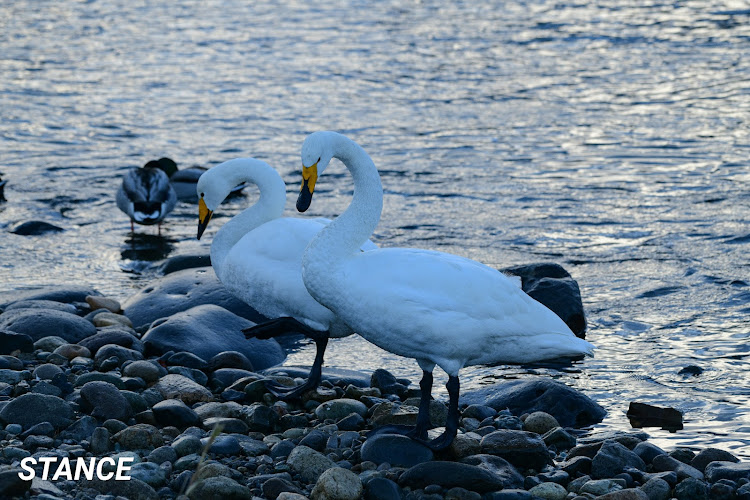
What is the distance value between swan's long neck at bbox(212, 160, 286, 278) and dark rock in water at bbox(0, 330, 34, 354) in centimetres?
150

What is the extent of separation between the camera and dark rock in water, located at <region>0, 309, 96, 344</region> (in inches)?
337

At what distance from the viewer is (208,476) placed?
576 cm

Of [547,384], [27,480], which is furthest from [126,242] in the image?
[27,480]

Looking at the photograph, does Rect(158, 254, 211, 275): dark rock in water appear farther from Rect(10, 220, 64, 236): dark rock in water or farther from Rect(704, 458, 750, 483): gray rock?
Rect(704, 458, 750, 483): gray rock

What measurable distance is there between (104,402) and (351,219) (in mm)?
1939

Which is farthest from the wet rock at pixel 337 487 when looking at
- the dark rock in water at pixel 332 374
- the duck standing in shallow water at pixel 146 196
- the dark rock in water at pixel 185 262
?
the duck standing in shallow water at pixel 146 196

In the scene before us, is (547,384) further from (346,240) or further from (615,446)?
(346,240)

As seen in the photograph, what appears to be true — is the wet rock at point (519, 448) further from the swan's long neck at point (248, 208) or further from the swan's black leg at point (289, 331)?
the swan's long neck at point (248, 208)

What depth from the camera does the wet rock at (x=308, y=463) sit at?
5.98 meters

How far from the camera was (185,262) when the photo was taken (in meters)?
11.1

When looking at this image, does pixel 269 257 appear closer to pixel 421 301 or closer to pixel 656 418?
pixel 421 301

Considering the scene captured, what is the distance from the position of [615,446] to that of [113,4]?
25.1 metres

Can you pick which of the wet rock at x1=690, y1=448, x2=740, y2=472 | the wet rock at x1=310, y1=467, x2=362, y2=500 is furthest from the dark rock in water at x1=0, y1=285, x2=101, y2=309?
the wet rock at x1=690, y1=448, x2=740, y2=472

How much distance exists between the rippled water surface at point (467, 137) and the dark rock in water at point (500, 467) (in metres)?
1.39
